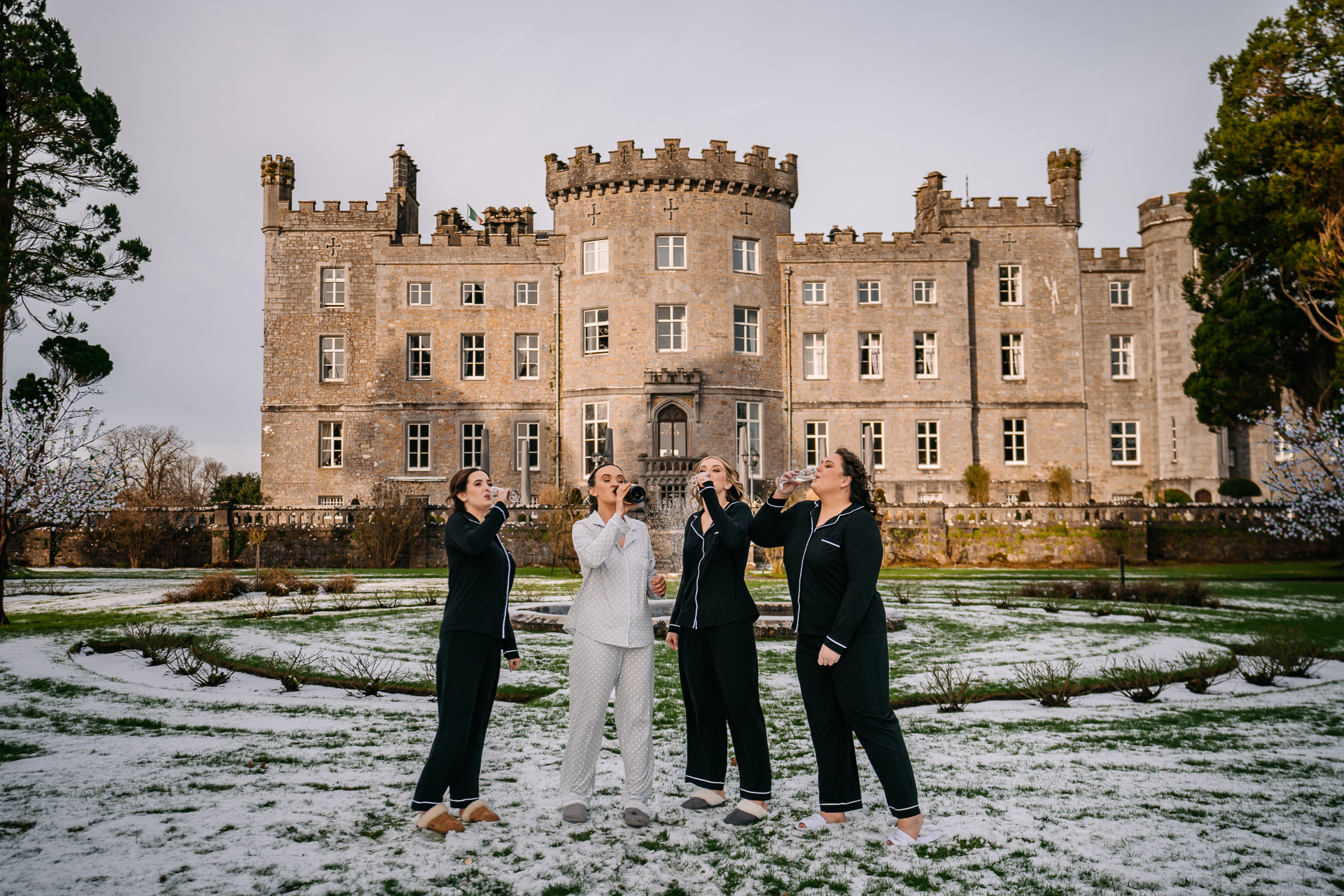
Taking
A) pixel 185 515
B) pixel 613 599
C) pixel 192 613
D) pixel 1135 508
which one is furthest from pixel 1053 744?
pixel 185 515

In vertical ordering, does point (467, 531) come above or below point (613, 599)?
above

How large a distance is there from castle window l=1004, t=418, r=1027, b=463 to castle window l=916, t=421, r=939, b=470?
2.74 m

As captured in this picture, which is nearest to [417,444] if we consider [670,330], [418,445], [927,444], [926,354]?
[418,445]

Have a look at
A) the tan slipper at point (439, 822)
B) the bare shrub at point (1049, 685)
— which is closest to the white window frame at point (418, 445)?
the bare shrub at point (1049, 685)

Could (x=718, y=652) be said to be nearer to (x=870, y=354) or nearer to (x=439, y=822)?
(x=439, y=822)

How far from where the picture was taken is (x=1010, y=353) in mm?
34219

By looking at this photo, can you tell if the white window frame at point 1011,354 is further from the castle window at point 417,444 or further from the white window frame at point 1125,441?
the castle window at point 417,444

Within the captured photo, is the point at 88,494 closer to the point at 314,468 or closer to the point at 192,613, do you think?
the point at 192,613

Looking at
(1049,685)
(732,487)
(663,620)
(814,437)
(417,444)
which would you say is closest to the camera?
(732,487)

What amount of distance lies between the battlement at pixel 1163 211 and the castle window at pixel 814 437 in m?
15.0

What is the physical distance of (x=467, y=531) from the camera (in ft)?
16.4

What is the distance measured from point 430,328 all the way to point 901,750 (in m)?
31.0

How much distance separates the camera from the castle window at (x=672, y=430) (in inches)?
1227

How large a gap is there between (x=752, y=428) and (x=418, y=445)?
40.3ft
